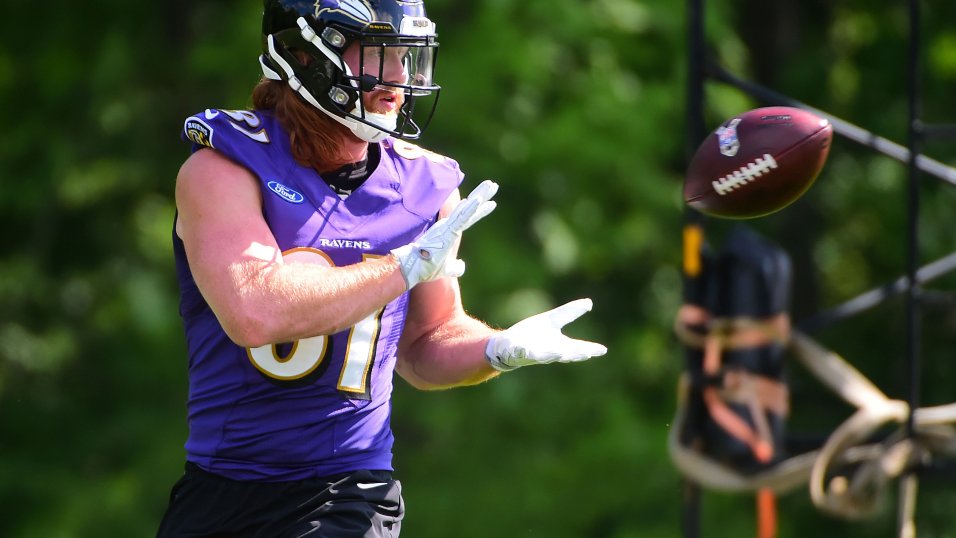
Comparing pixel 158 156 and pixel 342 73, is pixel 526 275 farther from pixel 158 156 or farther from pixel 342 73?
pixel 342 73

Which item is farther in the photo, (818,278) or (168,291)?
(818,278)

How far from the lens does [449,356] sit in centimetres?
318

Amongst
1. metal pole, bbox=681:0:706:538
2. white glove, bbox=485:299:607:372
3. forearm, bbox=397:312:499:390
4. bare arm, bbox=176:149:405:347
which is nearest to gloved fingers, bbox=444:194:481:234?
bare arm, bbox=176:149:405:347

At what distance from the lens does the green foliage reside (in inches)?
320

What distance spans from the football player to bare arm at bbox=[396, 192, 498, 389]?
1 cm

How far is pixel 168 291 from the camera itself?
888 cm

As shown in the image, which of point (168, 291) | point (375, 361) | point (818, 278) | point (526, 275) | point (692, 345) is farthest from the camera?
point (818, 278)

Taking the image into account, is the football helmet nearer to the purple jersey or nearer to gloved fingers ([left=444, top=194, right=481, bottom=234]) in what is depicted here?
the purple jersey

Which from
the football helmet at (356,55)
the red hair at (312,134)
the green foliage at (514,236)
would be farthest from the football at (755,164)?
the green foliage at (514,236)

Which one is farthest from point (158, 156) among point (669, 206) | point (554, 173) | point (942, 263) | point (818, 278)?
point (942, 263)

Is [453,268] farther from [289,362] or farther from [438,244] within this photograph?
[289,362]

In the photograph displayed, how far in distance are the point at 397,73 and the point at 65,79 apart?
6.37m

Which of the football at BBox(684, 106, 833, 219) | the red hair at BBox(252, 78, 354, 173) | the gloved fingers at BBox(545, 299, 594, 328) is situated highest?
the red hair at BBox(252, 78, 354, 173)

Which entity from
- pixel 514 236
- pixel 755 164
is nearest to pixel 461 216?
pixel 755 164
